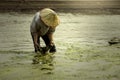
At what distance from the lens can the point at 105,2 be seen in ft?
52.4

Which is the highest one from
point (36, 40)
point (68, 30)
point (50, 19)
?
point (50, 19)

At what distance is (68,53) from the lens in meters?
8.38

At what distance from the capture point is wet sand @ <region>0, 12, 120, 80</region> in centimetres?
664

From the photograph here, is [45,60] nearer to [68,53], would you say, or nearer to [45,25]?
[45,25]

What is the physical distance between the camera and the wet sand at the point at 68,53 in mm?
6641

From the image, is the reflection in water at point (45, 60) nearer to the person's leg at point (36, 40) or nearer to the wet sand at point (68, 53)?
the wet sand at point (68, 53)

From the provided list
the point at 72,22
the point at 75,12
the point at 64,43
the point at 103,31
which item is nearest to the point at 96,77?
the point at 64,43

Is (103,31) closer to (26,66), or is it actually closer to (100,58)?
(100,58)

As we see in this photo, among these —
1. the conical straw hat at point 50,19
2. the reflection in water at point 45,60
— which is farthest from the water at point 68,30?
the conical straw hat at point 50,19

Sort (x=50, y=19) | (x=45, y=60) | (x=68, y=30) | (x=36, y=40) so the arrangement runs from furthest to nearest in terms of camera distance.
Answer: (x=68, y=30)
(x=36, y=40)
(x=45, y=60)
(x=50, y=19)

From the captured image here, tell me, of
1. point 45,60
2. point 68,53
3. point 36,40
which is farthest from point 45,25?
point 68,53

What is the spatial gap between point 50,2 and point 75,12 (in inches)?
Result: 42.7

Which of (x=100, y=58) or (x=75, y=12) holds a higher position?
(x=100, y=58)

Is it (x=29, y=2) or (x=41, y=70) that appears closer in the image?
(x=41, y=70)
